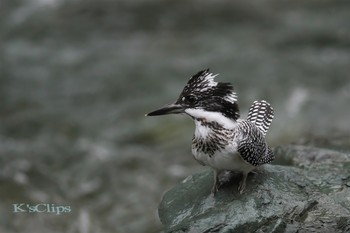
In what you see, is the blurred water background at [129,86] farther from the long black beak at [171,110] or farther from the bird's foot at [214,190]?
the long black beak at [171,110]

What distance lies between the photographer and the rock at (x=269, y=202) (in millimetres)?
5059

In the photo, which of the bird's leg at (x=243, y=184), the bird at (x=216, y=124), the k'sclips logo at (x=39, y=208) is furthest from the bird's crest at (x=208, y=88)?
A: the k'sclips logo at (x=39, y=208)

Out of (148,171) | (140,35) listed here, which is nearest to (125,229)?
(148,171)

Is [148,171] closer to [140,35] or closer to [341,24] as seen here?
[140,35]

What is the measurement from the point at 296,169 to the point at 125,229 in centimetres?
348

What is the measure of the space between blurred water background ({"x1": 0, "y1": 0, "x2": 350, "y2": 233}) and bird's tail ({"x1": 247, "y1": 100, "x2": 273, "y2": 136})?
270 cm

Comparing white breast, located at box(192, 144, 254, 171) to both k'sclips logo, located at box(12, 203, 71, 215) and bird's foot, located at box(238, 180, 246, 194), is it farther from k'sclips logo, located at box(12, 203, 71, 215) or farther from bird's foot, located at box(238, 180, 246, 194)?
k'sclips logo, located at box(12, 203, 71, 215)

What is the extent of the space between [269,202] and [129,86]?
24.5ft

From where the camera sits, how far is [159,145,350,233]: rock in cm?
506

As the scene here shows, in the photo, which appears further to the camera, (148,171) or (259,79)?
(259,79)

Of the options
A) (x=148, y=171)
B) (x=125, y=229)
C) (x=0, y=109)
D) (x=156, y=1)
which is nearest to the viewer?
(x=125, y=229)

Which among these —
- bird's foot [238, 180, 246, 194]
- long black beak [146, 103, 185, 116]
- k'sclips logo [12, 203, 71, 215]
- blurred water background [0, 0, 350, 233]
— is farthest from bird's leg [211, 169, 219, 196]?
k'sclips logo [12, 203, 71, 215]

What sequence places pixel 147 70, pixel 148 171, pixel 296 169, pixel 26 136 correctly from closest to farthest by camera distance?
pixel 296 169
pixel 148 171
pixel 26 136
pixel 147 70

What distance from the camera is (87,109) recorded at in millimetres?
11906
